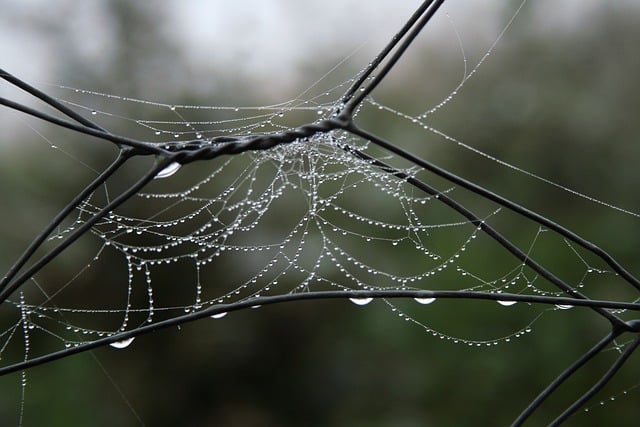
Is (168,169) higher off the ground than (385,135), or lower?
lower

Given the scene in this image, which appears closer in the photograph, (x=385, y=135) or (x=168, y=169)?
(x=168, y=169)

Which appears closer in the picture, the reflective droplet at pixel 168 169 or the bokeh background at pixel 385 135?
the reflective droplet at pixel 168 169

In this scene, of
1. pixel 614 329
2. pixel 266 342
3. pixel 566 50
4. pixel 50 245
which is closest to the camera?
pixel 614 329

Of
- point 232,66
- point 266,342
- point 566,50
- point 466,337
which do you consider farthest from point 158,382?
point 566,50

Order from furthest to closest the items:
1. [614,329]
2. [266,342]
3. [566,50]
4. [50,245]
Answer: [566,50], [266,342], [50,245], [614,329]

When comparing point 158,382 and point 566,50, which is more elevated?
point 566,50

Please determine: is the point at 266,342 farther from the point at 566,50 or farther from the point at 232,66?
the point at 566,50

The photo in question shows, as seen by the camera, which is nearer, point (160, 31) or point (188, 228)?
point (188, 228)

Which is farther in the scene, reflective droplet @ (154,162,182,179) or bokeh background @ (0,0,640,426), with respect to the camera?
bokeh background @ (0,0,640,426)
